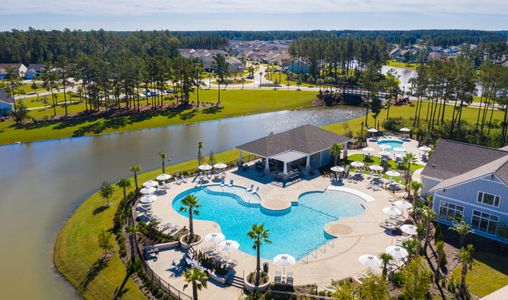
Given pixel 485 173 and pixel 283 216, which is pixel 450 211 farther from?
pixel 283 216

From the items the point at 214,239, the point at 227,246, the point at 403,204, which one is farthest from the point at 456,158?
the point at 214,239

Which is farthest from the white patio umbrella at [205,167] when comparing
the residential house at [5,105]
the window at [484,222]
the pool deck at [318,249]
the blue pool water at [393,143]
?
the residential house at [5,105]

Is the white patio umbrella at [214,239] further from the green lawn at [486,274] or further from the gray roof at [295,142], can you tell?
the gray roof at [295,142]

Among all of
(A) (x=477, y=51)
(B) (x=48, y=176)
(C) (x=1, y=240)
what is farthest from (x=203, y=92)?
(A) (x=477, y=51)

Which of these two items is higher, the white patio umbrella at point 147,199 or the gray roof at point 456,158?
the gray roof at point 456,158

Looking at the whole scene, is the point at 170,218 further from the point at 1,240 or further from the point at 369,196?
the point at 369,196
